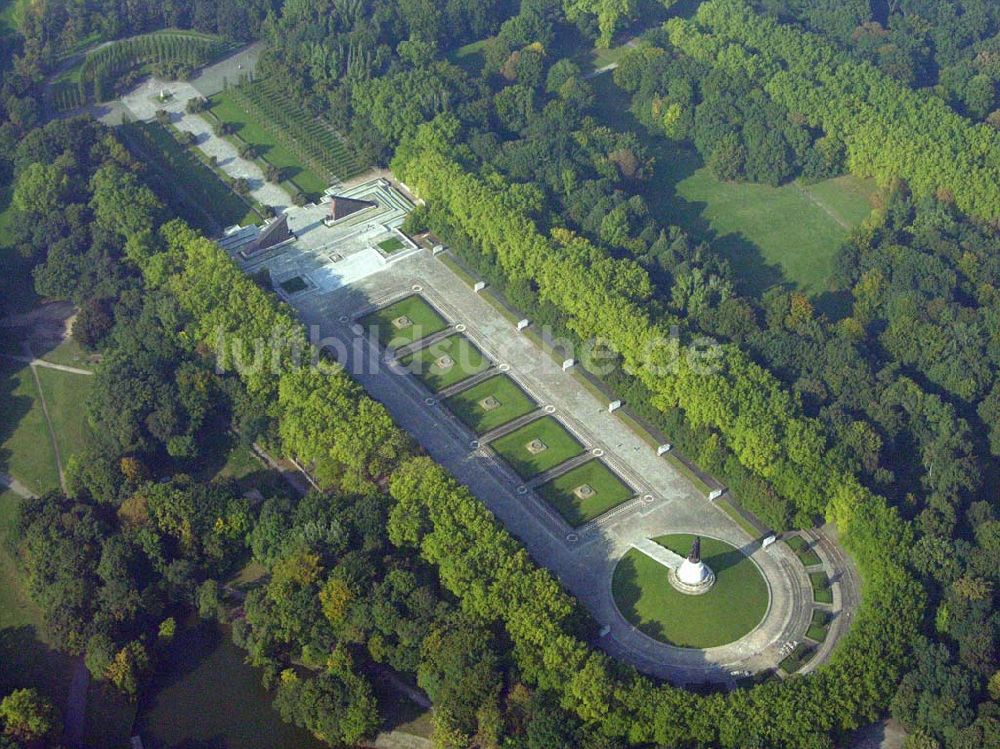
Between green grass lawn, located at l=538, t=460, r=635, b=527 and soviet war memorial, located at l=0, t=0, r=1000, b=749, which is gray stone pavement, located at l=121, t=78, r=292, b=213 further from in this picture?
green grass lawn, located at l=538, t=460, r=635, b=527

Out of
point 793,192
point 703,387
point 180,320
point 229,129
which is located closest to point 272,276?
point 180,320

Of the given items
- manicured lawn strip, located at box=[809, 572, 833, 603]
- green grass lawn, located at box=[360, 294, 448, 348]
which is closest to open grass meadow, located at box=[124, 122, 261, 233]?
green grass lawn, located at box=[360, 294, 448, 348]

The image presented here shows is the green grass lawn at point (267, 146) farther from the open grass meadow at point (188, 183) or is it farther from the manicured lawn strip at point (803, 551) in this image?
the manicured lawn strip at point (803, 551)

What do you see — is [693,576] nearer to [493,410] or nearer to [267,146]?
[493,410]

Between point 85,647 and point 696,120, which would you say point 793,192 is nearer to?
point 696,120

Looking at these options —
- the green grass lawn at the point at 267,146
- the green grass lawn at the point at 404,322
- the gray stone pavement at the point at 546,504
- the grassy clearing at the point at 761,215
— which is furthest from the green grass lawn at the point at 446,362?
the green grass lawn at the point at 267,146
